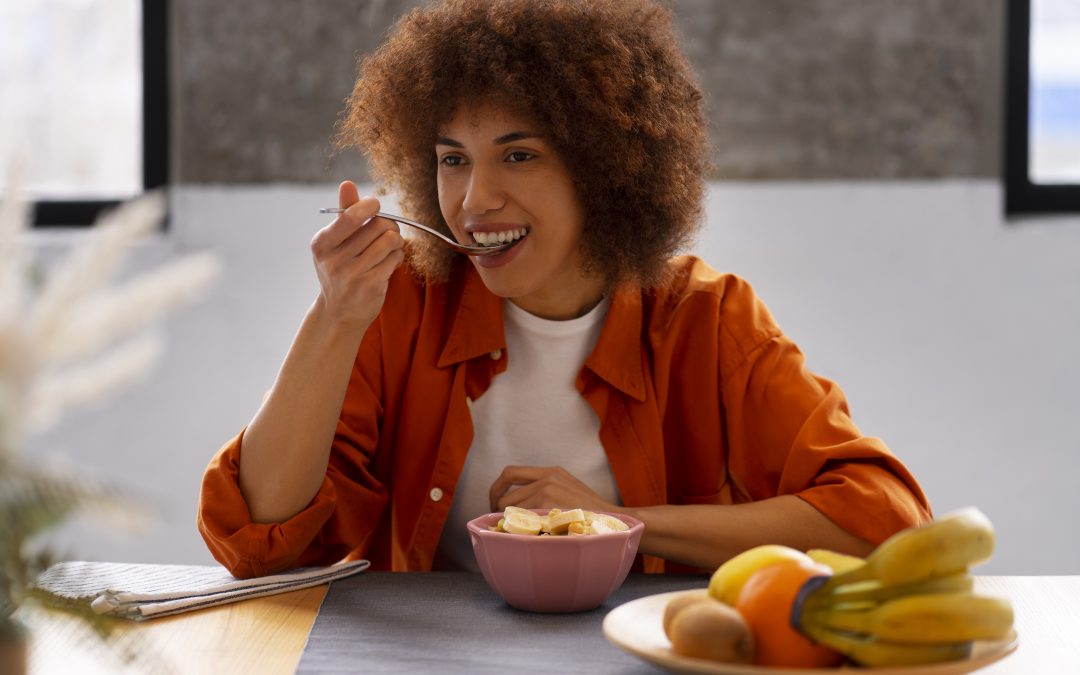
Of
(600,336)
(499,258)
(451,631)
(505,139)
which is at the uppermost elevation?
(505,139)

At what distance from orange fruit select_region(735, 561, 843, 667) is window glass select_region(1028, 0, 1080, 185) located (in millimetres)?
2252

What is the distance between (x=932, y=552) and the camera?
0.76 metres

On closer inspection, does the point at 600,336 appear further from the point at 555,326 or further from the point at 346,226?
the point at 346,226

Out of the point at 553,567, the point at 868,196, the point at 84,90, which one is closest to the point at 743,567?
the point at 553,567

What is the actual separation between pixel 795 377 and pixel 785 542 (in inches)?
9.9

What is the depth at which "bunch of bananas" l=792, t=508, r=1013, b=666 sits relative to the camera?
76 cm

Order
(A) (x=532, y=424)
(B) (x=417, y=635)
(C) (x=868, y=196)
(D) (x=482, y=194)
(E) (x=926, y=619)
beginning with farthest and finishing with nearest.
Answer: (C) (x=868, y=196) → (A) (x=532, y=424) → (D) (x=482, y=194) → (B) (x=417, y=635) → (E) (x=926, y=619)

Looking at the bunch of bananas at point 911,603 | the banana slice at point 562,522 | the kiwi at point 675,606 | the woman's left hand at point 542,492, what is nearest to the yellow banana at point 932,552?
the bunch of bananas at point 911,603

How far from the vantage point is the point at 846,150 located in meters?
2.68

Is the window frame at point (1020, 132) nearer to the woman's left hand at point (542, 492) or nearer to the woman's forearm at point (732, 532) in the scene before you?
the woman's forearm at point (732, 532)

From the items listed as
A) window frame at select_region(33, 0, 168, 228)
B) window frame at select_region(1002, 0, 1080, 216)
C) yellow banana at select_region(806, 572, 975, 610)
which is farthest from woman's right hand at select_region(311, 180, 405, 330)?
window frame at select_region(1002, 0, 1080, 216)

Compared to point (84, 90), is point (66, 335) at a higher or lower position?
lower

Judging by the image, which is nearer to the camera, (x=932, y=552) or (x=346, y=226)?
(x=932, y=552)

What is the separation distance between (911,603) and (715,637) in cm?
14
